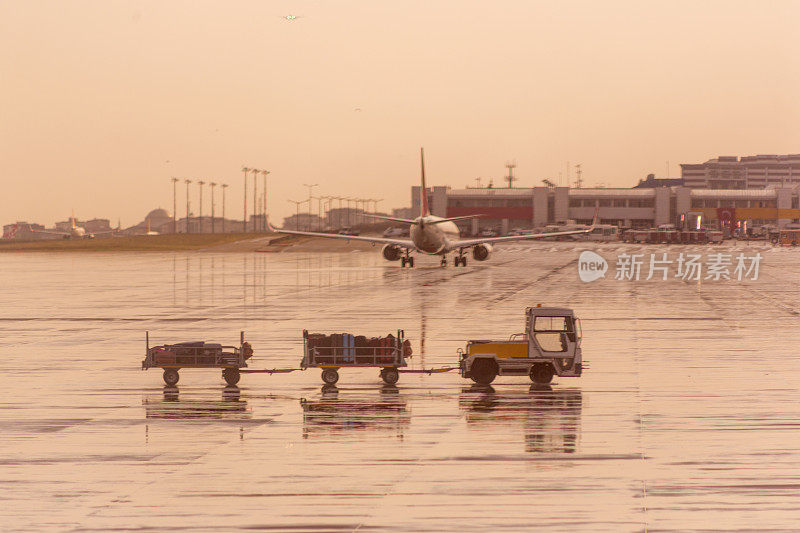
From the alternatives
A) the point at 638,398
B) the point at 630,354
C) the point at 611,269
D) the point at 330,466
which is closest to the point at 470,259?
the point at 611,269

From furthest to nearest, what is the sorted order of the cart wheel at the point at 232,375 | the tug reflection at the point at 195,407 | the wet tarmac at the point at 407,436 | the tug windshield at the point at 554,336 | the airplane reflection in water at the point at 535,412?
the cart wheel at the point at 232,375 < the tug windshield at the point at 554,336 < the tug reflection at the point at 195,407 < the airplane reflection in water at the point at 535,412 < the wet tarmac at the point at 407,436

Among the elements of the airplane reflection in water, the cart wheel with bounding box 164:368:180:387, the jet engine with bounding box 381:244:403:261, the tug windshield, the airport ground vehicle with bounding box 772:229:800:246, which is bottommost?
the airplane reflection in water

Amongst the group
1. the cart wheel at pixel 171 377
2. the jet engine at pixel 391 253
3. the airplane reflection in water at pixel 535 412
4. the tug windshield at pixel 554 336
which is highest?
the jet engine at pixel 391 253

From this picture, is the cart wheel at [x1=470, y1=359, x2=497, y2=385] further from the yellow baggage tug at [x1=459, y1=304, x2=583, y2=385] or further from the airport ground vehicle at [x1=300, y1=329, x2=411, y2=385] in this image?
the airport ground vehicle at [x1=300, y1=329, x2=411, y2=385]

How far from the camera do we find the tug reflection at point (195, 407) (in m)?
25.9

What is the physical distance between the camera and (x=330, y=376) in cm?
3044

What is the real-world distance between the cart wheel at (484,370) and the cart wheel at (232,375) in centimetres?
727

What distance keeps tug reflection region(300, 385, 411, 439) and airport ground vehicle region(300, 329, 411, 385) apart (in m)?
0.50

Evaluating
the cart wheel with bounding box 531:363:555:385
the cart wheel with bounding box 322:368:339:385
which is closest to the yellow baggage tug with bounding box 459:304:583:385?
the cart wheel with bounding box 531:363:555:385

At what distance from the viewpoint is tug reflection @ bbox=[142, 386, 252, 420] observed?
2594 cm

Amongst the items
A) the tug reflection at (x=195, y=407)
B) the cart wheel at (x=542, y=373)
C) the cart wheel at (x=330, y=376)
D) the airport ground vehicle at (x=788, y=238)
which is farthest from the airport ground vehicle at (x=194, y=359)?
the airport ground vehicle at (x=788, y=238)

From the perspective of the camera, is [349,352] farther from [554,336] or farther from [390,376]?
[554,336]

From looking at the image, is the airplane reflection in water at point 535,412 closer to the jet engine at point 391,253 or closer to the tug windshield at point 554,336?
the tug windshield at point 554,336

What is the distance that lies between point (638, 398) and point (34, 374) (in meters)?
20.0
